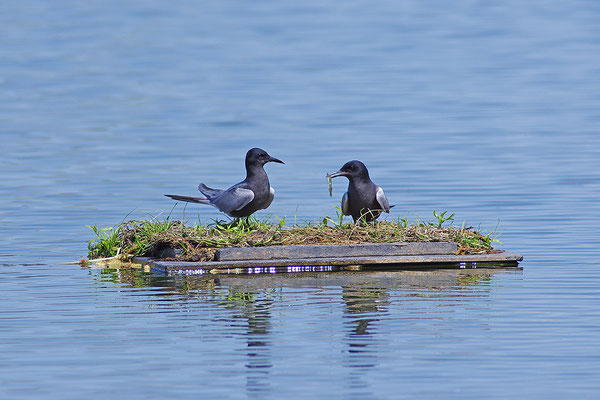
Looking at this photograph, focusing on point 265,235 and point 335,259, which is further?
point 265,235

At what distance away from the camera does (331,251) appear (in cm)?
1664

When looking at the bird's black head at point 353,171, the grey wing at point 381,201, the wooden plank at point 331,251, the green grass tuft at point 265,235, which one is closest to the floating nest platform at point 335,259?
the wooden plank at point 331,251

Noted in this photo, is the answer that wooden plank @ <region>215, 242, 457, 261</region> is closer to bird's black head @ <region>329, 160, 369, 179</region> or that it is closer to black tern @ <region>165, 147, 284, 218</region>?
black tern @ <region>165, 147, 284, 218</region>

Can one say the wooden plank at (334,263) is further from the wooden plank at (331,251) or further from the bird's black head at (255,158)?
the bird's black head at (255,158)

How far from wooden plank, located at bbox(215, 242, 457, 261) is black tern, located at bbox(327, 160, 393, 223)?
98 cm

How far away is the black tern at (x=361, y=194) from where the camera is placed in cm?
1773

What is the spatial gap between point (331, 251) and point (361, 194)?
136 centimetres

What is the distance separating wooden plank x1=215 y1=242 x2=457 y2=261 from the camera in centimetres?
1644

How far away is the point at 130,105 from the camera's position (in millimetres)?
51094

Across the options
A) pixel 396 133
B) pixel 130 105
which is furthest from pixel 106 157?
pixel 130 105

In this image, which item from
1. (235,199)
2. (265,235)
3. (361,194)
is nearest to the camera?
(265,235)

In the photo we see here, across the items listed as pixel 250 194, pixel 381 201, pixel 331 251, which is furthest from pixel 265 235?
pixel 381 201

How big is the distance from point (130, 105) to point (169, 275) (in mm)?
35371

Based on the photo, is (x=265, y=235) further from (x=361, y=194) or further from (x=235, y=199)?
(x=361, y=194)
